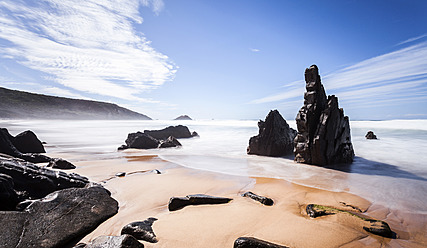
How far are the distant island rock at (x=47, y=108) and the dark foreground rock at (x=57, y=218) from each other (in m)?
88.6

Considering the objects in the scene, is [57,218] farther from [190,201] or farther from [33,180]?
[190,201]

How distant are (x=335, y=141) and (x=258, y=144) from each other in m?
3.75

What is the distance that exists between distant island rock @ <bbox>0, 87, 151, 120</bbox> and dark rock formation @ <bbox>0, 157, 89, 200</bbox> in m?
86.8

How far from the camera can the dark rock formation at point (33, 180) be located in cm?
377

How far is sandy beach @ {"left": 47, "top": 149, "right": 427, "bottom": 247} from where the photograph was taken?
2559 millimetres

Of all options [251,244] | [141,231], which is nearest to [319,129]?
[251,244]

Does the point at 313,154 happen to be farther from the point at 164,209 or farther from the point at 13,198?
the point at 13,198

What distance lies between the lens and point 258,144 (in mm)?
10867

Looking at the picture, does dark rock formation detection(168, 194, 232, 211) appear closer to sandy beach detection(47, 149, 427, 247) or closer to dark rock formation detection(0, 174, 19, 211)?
sandy beach detection(47, 149, 427, 247)

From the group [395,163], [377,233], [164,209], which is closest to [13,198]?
[164,209]

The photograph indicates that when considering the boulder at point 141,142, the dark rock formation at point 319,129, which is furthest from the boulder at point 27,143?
the dark rock formation at point 319,129

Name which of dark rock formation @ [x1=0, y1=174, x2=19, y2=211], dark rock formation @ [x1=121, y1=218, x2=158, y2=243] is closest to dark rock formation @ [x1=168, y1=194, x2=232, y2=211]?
dark rock formation @ [x1=121, y1=218, x2=158, y2=243]

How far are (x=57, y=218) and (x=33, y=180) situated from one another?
1.86 metres

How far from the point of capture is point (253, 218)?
123 inches
